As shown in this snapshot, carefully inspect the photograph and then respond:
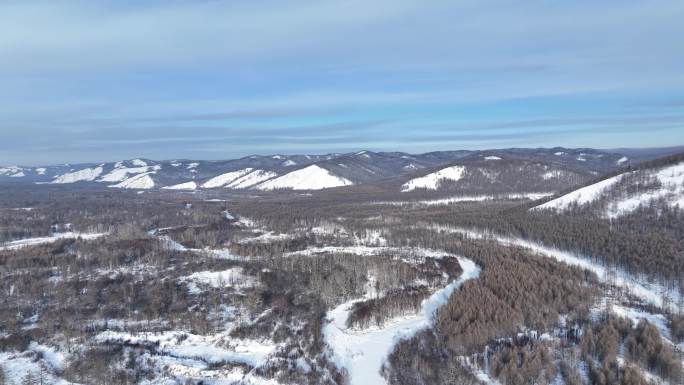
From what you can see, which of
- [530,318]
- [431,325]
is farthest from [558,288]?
[431,325]

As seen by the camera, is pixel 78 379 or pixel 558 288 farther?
pixel 558 288

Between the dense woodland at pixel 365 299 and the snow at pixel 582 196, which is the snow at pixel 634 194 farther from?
the dense woodland at pixel 365 299

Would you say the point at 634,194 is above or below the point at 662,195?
below

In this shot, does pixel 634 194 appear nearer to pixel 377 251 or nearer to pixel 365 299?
pixel 377 251

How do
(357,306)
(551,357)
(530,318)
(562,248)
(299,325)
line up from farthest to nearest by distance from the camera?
1. (562,248)
2. (357,306)
3. (299,325)
4. (530,318)
5. (551,357)

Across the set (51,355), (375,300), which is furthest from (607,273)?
(51,355)

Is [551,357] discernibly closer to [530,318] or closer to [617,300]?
[530,318]
